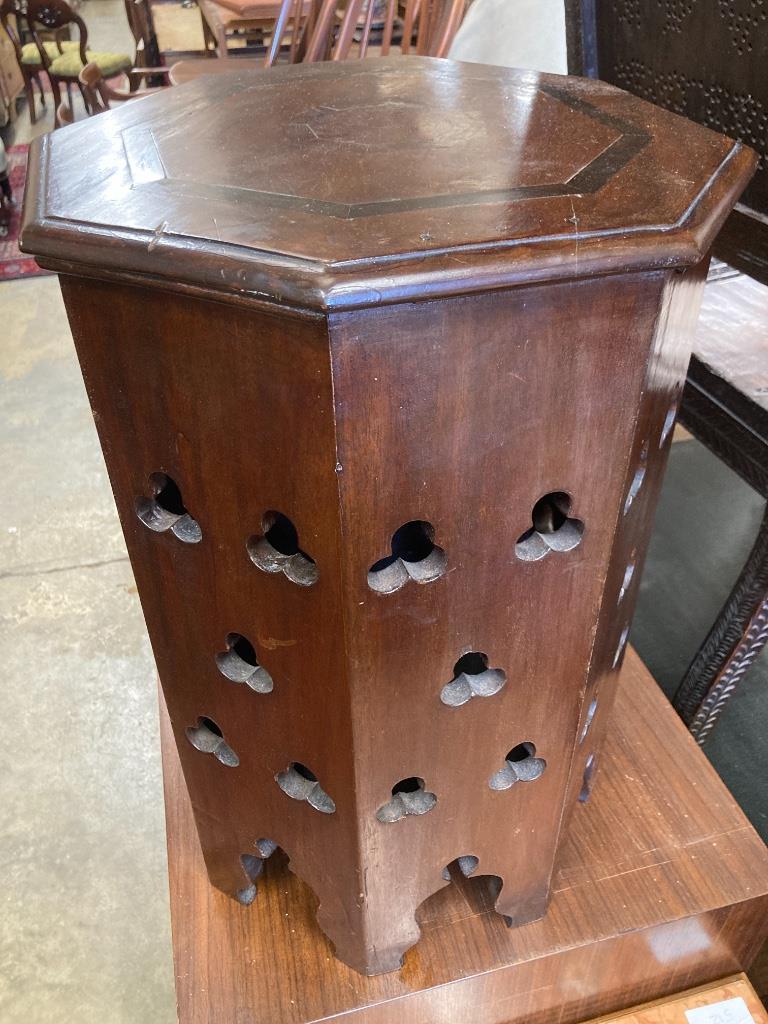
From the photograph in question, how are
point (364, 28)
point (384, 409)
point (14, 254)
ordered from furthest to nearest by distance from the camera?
1. point (14, 254)
2. point (364, 28)
3. point (384, 409)

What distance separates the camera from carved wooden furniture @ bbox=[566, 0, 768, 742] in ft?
2.59

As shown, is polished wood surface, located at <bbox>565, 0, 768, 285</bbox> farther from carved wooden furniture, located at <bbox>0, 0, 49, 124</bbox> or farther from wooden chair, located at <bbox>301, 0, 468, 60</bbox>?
carved wooden furniture, located at <bbox>0, 0, 49, 124</bbox>

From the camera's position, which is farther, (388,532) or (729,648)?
(729,648)

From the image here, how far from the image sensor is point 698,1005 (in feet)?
2.74

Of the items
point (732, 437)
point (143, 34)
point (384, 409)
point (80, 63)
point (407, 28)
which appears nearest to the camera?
point (384, 409)

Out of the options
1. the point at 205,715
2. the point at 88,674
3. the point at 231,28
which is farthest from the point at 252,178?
the point at 231,28

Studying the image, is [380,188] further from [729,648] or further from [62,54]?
[62,54]

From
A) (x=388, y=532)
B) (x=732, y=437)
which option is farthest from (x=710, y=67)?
(x=388, y=532)

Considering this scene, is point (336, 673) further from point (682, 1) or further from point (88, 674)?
point (88, 674)

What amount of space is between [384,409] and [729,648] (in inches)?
29.6

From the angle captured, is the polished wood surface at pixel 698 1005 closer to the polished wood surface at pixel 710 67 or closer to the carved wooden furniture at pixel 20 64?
the polished wood surface at pixel 710 67

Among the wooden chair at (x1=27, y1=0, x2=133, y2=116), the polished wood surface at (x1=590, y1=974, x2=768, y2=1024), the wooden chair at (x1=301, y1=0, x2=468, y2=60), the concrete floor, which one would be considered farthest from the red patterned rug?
the polished wood surface at (x1=590, y1=974, x2=768, y2=1024)

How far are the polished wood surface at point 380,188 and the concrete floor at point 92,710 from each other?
944 mm

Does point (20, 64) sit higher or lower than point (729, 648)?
lower
